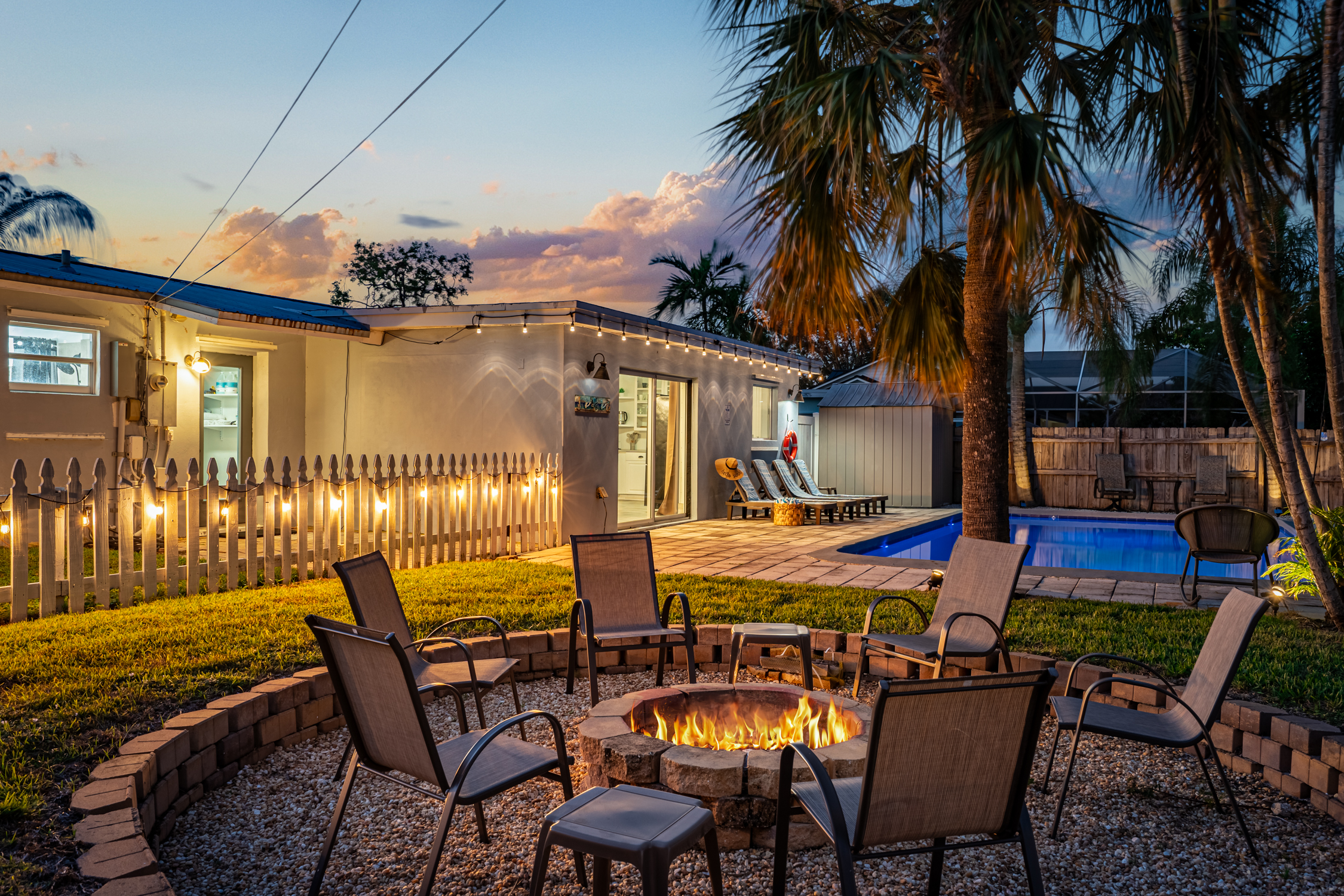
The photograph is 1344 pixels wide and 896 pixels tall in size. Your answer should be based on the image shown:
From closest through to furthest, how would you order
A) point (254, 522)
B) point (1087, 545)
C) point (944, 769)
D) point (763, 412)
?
1. point (944, 769)
2. point (254, 522)
3. point (1087, 545)
4. point (763, 412)

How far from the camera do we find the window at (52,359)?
8.48 meters

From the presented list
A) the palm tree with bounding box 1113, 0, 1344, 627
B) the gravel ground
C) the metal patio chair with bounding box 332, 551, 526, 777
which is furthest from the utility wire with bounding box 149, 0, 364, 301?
the gravel ground

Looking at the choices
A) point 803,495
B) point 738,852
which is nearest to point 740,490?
point 803,495

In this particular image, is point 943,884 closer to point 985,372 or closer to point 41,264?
point 985,372

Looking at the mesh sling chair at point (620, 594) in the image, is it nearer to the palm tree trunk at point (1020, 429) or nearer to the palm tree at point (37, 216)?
the palm tree trunk at point (1020, 429)

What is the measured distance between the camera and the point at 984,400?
664 cm

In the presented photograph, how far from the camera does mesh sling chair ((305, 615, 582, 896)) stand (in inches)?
93.7

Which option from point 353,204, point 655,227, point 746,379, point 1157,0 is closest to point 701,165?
point 1157,0

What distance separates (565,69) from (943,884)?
10.1 meters

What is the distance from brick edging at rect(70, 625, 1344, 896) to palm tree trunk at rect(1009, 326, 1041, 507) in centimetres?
1329

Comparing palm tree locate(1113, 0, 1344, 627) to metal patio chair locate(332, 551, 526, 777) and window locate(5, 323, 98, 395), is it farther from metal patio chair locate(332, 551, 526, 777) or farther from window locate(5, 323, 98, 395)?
window locate(5, 323, 98, 395)

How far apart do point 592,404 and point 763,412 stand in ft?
19.4

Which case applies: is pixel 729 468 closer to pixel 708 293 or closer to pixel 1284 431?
pixel 1284 431

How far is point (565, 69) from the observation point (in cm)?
1055
